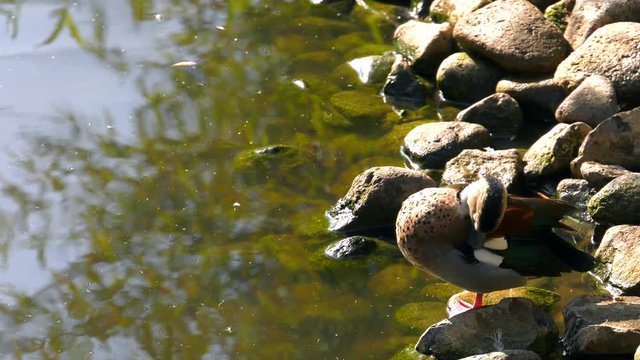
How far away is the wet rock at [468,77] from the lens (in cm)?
801

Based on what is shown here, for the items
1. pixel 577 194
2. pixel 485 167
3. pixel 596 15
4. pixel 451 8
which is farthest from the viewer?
pixel 451 8

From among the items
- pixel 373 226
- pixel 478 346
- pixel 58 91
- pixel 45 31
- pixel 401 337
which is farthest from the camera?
pixel 45 31

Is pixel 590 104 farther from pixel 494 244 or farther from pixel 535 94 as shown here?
pixel 494 244

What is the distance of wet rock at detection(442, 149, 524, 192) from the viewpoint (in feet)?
22.3

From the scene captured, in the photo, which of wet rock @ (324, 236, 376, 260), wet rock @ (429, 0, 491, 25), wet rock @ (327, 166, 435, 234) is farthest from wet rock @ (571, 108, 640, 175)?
wet rock @ (429, 0, 491, 25)

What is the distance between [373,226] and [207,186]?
43.8 inches

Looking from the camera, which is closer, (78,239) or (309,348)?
(309,348)

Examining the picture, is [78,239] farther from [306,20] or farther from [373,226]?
[306,20]

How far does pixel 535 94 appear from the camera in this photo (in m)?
7.63

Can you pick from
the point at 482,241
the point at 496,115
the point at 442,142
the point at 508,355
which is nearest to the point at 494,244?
the point at 482,241

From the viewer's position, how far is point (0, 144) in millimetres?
7445

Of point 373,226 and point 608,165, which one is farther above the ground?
point 608,165

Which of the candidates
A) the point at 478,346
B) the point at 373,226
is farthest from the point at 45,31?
the point at 478,346

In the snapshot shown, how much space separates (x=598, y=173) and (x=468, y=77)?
1.67 metres
